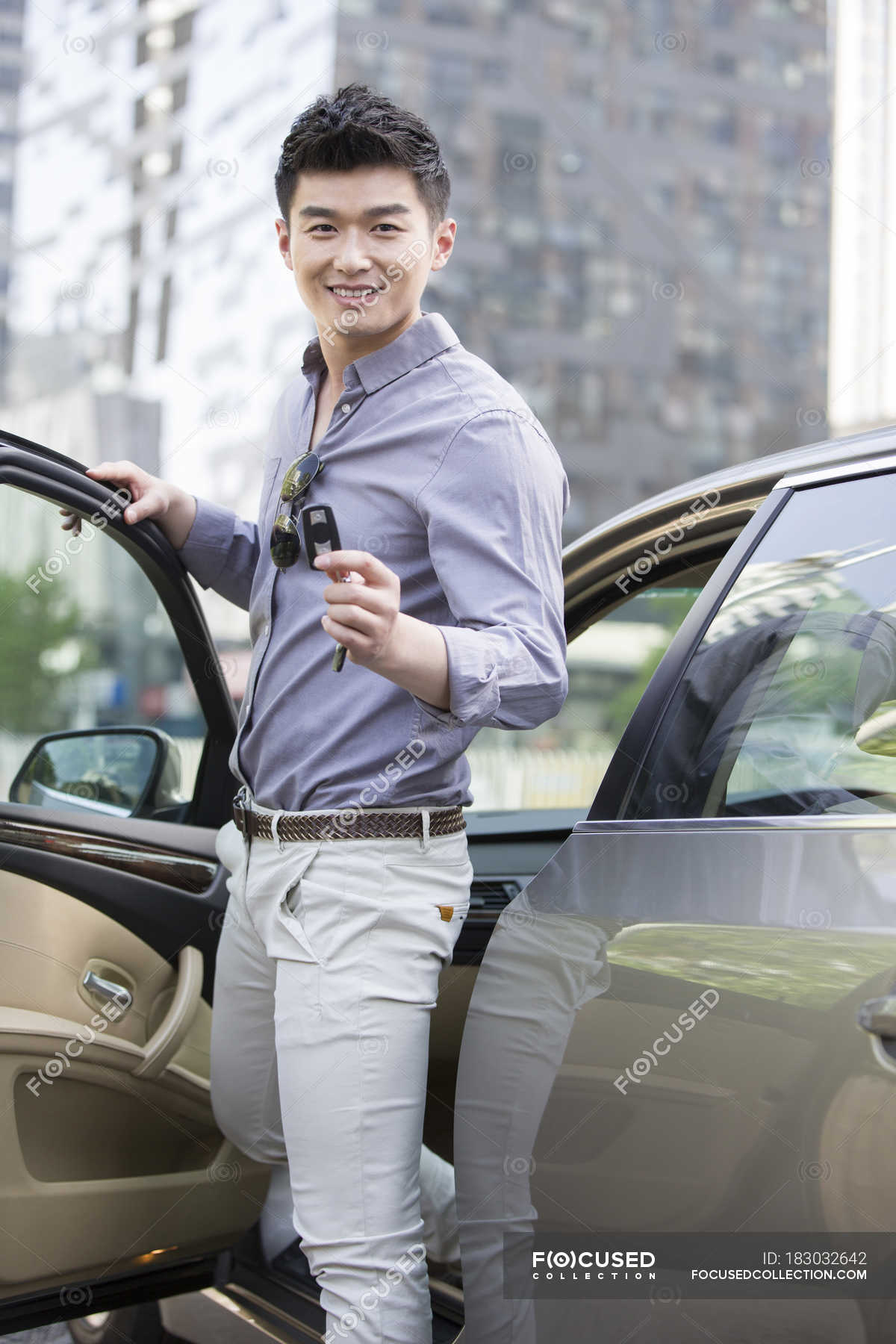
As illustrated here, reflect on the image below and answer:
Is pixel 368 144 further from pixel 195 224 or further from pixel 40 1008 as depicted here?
pixel 195 224

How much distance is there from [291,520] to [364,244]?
1.28 feet

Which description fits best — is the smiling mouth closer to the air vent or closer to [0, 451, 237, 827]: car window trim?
[0, 451, 237, 827]: car window trim

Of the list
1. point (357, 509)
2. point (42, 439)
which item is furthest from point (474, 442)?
point (42, 439)

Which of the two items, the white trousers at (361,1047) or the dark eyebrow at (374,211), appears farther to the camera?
the dark eyebrow at (374,211)

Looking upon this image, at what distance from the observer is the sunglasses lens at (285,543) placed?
1791 millimetres

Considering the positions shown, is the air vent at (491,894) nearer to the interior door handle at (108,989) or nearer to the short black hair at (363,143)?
the interior door handle at (108,989)

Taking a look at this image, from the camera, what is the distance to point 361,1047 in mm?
1661

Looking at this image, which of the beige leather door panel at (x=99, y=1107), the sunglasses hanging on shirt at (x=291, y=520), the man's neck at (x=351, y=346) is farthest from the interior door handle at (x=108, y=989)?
the man's neck at (x=351, y=346)

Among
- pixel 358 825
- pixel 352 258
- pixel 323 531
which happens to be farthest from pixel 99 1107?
pixel 352 258

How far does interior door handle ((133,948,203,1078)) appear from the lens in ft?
6.93

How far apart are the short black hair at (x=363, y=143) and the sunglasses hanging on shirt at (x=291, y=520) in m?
0.39

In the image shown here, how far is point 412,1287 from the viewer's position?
5.50 feet

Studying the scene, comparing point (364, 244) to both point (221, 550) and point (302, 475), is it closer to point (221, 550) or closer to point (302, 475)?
point (302, 475)

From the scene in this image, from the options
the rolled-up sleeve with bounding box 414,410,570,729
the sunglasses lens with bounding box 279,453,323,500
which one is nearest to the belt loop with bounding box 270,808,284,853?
the rolled-up sleeve with bounding box 414,410,570,729
